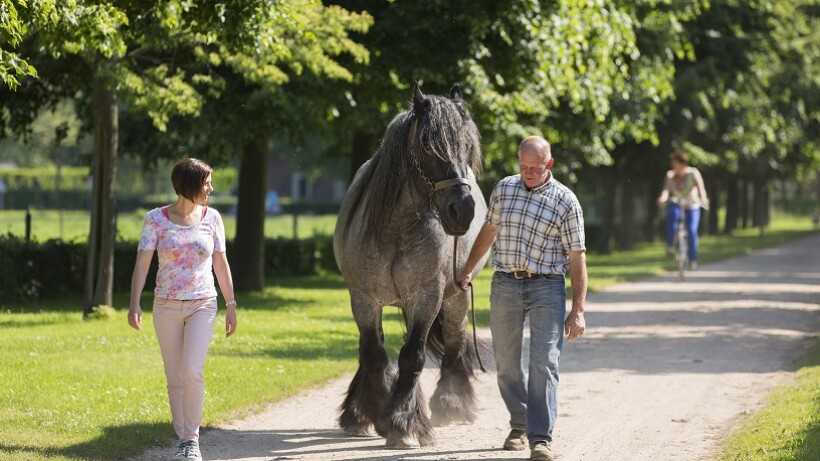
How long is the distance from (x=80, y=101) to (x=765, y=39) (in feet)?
58.3

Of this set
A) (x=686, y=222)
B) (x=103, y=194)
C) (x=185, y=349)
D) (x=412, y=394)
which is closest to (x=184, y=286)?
(x=185, y=349)

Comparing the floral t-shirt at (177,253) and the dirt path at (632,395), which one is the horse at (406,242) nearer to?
the dirt path at (632,395)

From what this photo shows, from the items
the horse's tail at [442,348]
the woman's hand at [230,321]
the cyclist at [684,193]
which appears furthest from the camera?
the cyclist at [684,193]

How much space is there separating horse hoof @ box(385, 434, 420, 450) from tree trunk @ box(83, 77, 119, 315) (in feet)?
28.9

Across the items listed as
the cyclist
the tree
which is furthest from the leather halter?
Result: the cyclist

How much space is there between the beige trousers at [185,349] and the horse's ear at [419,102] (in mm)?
1882

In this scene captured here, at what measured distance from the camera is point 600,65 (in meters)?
21.9

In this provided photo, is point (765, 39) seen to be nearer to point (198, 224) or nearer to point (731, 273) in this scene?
point (731, 273)

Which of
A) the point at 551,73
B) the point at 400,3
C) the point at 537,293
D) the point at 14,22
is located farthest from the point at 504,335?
the point at 551,73

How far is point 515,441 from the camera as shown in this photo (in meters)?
8.41

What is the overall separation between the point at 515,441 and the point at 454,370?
162 cm

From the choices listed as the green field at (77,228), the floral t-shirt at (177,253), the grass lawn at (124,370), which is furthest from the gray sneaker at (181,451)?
the green field at (77,228)

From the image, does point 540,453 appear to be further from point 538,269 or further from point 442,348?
point 442,348

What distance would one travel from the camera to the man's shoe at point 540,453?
787 cm
